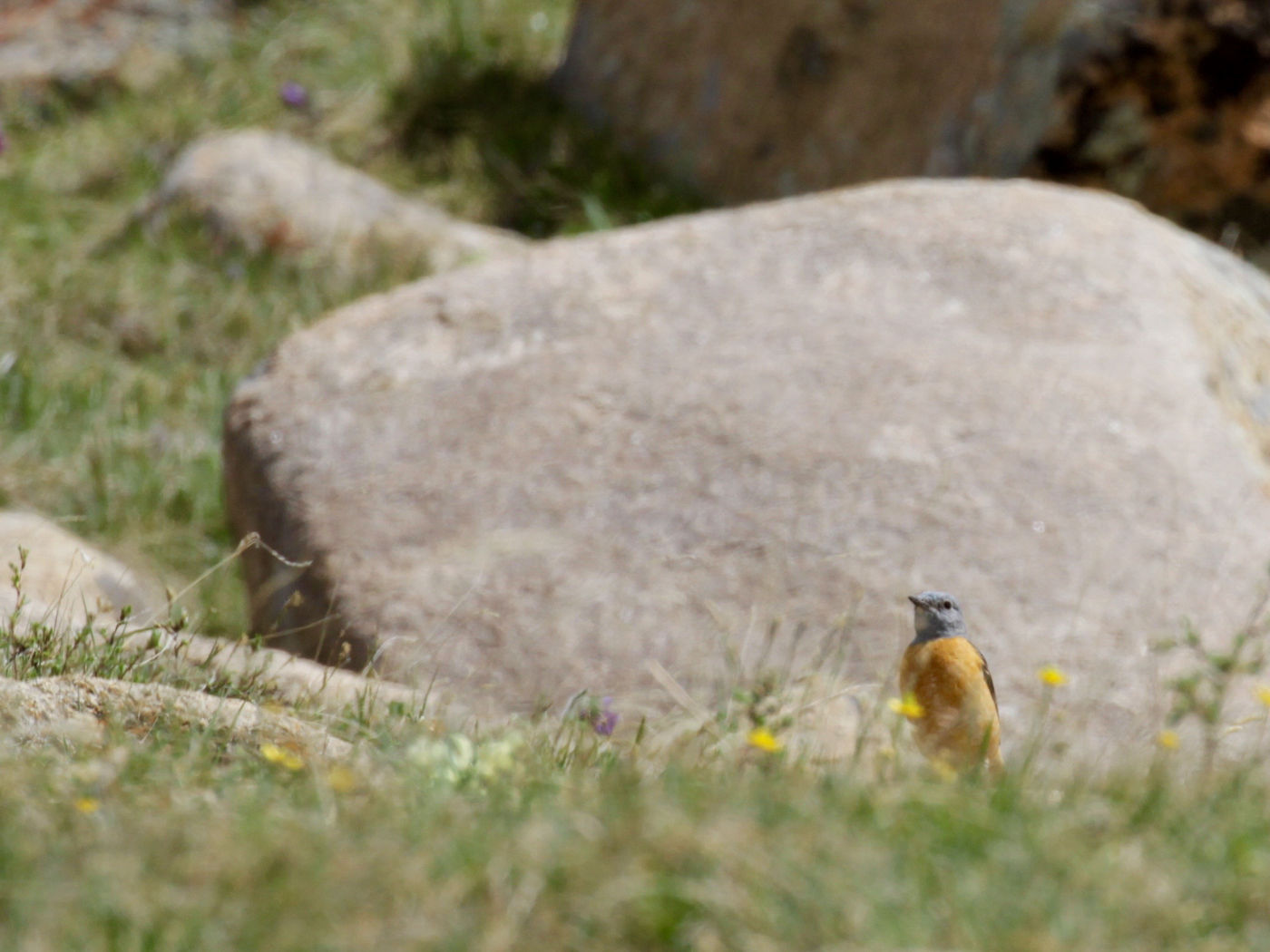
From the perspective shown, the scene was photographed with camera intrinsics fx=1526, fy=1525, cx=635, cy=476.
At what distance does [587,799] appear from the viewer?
1851mm

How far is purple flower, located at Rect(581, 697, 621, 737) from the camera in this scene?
2482 millimetres

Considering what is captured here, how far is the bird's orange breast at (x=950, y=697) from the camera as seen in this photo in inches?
95.3

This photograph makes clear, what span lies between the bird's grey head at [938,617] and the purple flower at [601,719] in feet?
1.86

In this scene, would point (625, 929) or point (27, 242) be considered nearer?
point (625, 929)

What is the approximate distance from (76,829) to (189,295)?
5196 millimetres

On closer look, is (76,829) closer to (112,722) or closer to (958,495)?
(112,722)

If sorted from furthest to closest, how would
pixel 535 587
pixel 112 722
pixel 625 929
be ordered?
pixel 535 587 → pixel 112 722 → pixel 625 929

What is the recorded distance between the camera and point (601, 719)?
8.86 feet

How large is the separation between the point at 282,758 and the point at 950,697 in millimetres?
1050

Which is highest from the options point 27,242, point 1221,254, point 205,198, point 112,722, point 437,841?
point 1221,254

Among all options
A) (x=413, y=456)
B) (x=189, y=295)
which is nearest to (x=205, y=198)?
(x=189, y=295)

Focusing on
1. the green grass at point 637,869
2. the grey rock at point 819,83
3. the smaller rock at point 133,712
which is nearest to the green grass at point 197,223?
the grey rock at point 819,83

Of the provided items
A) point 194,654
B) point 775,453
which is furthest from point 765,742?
point 775,453

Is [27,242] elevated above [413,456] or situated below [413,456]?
below
